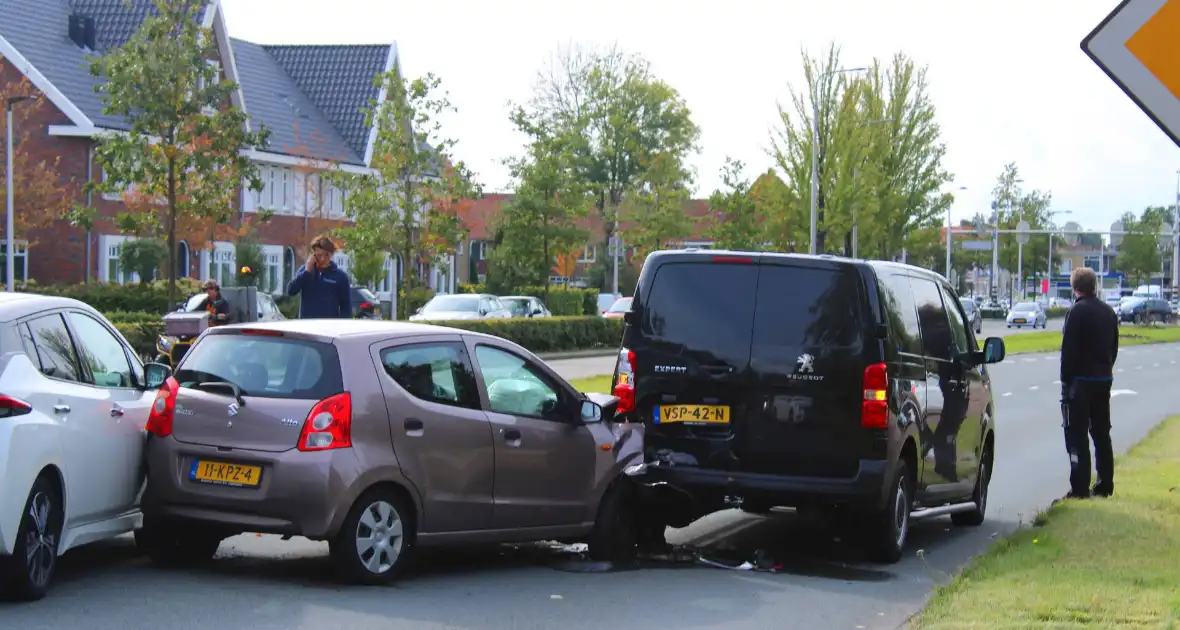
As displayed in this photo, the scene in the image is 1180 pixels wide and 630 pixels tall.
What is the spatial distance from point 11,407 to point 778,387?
4457 millimetres

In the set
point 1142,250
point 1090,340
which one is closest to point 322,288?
point 1090,340

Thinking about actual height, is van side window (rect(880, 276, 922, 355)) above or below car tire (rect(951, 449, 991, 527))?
above

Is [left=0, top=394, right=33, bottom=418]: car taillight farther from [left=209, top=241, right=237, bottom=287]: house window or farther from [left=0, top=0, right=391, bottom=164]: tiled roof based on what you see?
[left=209, top=241, right=237, bottom=287]: house window

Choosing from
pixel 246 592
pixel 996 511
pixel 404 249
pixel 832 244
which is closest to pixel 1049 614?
pixel 246 592

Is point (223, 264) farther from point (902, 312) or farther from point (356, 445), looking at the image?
point (356, 445)

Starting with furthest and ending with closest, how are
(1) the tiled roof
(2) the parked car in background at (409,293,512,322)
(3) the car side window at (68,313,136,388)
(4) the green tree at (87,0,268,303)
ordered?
(1) the tiled roof
(2) the parked car in background at (409,293,512,322)
(4) the green tree at (87,0,268,303)
(3) the car side window at (68,313,136,388)

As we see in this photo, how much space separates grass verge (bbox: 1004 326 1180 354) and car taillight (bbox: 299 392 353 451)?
36.7 m

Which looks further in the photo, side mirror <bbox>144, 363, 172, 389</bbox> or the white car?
side mirror <bbox>144, 363, 172, 389</bbox>

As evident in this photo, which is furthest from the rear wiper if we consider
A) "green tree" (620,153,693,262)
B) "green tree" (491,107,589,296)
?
"green tree" (620,153,693,262)

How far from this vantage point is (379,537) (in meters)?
8.56

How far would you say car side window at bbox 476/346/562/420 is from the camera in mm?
9406

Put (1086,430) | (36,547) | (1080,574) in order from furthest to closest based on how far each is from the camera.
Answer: (1086,430), (1080,574), (36,547)

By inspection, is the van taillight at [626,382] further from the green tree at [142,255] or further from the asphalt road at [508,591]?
the green tree at [142,255]

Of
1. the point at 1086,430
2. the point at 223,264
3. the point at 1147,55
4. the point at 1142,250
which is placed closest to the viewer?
the point at 1147,55
